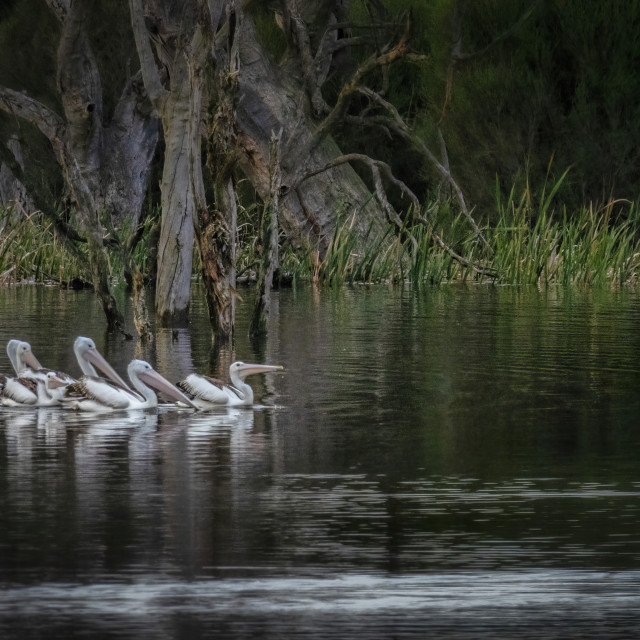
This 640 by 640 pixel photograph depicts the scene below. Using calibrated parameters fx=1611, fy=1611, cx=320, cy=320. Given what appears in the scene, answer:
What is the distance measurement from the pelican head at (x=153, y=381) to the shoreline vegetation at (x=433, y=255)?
13.7 m

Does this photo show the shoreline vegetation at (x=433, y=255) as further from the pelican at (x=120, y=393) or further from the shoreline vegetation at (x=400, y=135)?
the pelican at (x=120, y=393)

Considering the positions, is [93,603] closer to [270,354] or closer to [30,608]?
[30,608]

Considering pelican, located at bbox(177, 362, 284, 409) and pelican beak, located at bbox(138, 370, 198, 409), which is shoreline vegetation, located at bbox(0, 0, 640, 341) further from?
pelican beak, located at bbox(138, 370, 198, 409)

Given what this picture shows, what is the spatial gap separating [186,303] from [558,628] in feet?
39.1

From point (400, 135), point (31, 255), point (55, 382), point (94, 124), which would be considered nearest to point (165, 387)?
point (55, 382)

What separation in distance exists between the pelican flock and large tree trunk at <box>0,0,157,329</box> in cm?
1318

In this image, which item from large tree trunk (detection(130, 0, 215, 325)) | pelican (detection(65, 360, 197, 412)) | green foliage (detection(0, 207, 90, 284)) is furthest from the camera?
green foliage (detection(0, 207, 90, 284))

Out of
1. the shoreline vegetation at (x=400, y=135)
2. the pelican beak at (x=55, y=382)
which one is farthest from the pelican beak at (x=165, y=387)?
the shoreline vegetation at (x=400, y=135)

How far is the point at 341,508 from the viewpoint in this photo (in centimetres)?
670

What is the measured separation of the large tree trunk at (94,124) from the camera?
24.8 meters

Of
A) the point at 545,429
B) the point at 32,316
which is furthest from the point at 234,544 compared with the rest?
the point at 32,316

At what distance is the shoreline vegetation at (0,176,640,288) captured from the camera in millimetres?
24734

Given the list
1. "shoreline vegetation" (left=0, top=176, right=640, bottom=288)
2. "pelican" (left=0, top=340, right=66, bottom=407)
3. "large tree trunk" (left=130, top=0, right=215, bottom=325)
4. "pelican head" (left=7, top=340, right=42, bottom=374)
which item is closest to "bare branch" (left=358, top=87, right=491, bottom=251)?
"shoreline vegetation" (left=0, top=176, right=640, bottom=288)

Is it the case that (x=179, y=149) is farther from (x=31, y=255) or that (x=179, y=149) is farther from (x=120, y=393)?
(x=31, y=255)
